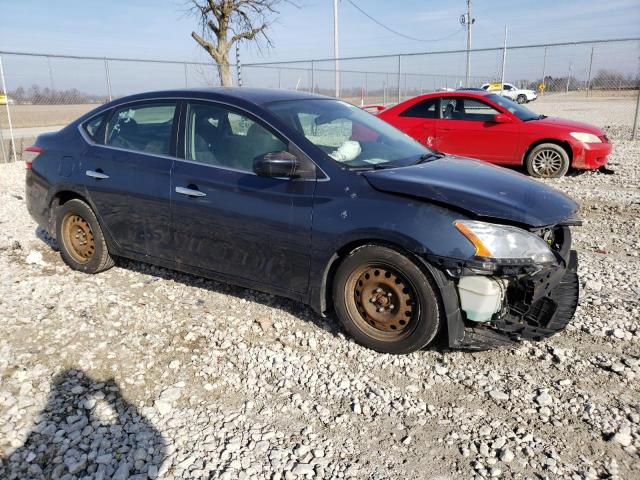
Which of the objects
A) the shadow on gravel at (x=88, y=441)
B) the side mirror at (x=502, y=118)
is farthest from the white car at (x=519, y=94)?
the shadow on gravel at (x=88, y=441)

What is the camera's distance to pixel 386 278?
327cm

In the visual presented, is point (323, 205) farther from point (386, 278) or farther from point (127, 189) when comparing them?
point (127, 189)

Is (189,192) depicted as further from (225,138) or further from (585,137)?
(585,137)

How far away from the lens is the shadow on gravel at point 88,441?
2.42 meters

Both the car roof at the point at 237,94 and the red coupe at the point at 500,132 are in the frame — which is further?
the red coupe at the point at 500,132

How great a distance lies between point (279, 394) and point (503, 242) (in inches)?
62.9

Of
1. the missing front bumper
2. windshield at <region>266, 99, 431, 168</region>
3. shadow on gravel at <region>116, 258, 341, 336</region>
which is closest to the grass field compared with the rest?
shadow on gravel at <region>116, 258, 341, 336</region>

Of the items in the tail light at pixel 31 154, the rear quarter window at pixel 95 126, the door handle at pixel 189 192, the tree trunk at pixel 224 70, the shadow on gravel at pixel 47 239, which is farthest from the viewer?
the tree trunk at pixel 224 70

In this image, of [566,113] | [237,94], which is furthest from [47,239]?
[566,113]

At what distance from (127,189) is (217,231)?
1.00 m

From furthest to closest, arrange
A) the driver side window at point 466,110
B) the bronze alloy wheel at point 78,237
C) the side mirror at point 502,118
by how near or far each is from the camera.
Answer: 1. the driver side window at point 466,110
2. the side mirror at point 502,118
3. the bronze alloy wheel at point 78,237

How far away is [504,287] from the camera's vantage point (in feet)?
10.2

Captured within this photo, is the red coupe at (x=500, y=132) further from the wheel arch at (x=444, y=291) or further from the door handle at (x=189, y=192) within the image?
Result: the wheel arch at (x=444, y=291)

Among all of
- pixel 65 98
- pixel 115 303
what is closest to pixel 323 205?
pixel 115 303
